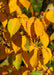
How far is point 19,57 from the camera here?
0.66m

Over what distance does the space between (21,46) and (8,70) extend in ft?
0.68

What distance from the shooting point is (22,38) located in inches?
24.9

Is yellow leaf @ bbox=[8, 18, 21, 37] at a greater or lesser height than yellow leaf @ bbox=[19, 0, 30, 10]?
lesser

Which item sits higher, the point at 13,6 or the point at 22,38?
the point at 13,6

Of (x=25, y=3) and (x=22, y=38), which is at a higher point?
(x=25, y=3)

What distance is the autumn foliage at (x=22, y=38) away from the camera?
540mm

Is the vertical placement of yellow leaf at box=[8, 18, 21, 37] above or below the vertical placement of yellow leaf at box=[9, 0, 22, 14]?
below

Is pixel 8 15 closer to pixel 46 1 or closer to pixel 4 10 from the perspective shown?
pixel 4 10

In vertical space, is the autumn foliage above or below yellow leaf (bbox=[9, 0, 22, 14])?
below

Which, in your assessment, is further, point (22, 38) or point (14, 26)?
point (22, 38)

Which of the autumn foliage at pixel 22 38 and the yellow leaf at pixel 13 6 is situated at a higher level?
the yellow leaf at pixel 13 6

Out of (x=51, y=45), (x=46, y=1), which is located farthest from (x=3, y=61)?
(x=46, y=1)

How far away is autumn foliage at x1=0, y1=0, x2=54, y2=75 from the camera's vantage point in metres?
0.54

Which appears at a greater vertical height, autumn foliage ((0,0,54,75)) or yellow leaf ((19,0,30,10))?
yellow leaf ((19,0,30,10))
